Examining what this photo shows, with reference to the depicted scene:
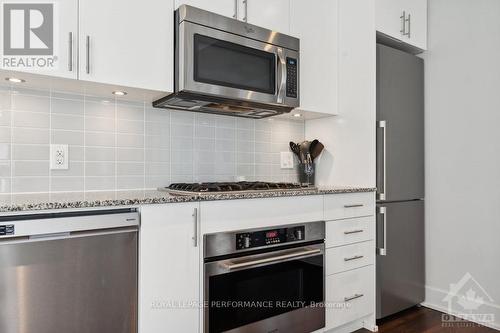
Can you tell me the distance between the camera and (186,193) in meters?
1.57

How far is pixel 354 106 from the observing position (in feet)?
7.47

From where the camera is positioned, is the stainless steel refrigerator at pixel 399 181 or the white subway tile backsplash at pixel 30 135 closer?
the white subway tile backsplash at pixel 30 135

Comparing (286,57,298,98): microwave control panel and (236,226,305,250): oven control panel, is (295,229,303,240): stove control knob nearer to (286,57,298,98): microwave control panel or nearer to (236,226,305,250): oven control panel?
(236,226,305,250): oven control panel

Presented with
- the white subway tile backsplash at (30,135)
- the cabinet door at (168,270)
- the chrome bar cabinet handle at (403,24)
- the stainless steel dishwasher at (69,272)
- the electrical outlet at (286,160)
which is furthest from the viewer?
the electrical outlet at (286,160)

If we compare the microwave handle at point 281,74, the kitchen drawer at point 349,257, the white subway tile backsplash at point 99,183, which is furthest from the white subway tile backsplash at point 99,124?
the kitchen drawer at point 349,257

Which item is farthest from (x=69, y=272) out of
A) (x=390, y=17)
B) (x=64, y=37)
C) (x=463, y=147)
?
(x=463, y=147)

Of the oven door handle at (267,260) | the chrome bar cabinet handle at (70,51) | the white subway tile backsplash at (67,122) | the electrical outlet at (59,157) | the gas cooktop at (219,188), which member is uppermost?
the chrome bar cabinet handle at (70,51)

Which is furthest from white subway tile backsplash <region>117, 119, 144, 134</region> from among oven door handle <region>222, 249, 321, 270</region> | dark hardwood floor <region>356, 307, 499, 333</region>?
dark hardwood floor <region>356, 307, 499, 333</region>

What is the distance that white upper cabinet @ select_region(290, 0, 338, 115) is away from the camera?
7.13ft

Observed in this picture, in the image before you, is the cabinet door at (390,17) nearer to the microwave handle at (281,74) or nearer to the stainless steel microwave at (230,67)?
the stainless steel microwave at (230,67)

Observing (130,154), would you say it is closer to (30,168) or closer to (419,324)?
(30,168)

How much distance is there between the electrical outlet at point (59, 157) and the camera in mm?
1659

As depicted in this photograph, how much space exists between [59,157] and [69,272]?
698mm

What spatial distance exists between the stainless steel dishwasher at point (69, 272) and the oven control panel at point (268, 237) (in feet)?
1.69
